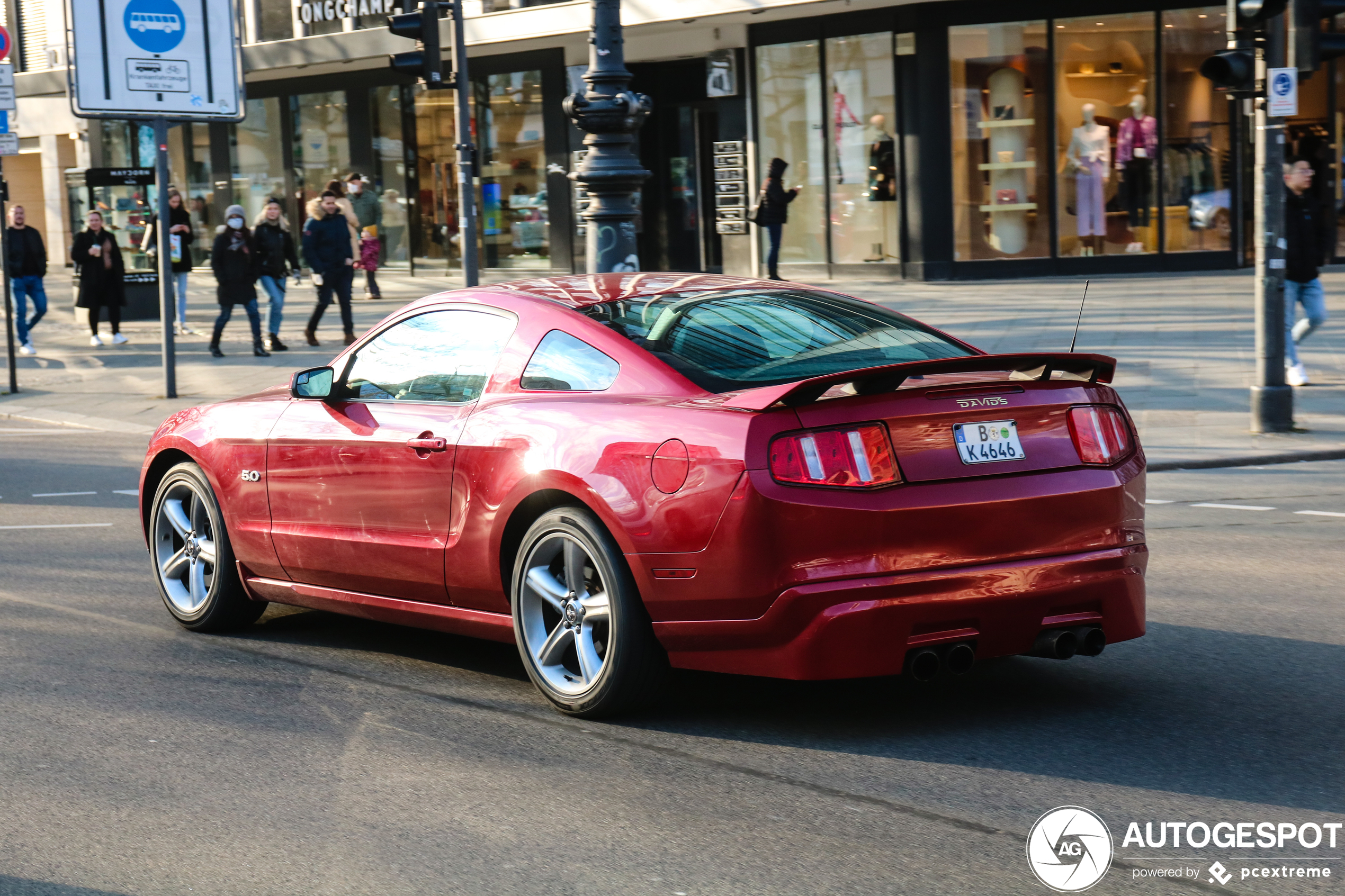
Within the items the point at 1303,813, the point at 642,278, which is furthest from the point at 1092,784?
the point at 642,278

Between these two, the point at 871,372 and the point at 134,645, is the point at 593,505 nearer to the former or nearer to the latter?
the point at 871,372

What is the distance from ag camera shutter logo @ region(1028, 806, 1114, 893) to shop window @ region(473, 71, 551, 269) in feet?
85.8

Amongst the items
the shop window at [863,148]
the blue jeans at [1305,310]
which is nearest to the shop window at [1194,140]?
the shop window at [863,148]

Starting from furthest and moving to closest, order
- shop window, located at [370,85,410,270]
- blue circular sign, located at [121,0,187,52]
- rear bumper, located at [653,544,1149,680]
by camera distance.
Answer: shop window, located at [370,85,410,270], blue circular sign, located at [121,0,187,52], rear bumper, located at [653,544,1149,680]

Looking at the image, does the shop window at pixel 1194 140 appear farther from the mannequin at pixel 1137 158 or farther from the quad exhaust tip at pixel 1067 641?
the quad exhaust tip at pixel 1067 641

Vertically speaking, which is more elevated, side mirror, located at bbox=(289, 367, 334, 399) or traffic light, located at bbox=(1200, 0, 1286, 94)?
traffic light, located at bbox=(1200, 0, 1286, 94)

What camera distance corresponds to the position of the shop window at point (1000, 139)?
24.2 meters

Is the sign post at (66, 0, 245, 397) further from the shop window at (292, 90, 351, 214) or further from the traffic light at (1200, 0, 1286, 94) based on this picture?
the shop window at (292, 90, 351, 214)

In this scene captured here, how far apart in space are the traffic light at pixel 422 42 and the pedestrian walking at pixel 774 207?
9673mm

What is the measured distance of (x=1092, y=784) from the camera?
4352 mm

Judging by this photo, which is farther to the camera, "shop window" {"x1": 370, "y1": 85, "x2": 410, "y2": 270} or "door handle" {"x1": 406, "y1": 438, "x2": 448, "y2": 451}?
"shop window" {"x1": 370, "y1": 85, "x2": 410, "y2": 270}

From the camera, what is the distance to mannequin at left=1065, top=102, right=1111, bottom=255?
24.1 meters

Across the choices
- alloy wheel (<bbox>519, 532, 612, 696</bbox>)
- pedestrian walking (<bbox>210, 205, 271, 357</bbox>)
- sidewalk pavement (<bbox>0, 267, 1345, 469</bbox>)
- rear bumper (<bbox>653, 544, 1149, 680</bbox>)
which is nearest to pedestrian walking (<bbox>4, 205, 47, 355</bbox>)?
sidewalk pavement (<bbox>0, 267, 1345, 469</bbox>)

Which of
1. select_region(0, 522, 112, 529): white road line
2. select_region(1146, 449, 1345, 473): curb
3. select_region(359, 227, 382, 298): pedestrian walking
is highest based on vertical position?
select_region(359, 227, 382, 298): pedestrian walking
